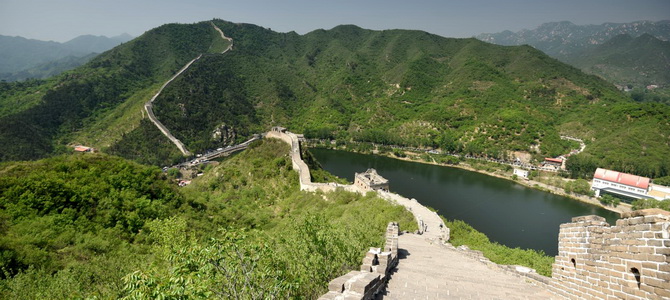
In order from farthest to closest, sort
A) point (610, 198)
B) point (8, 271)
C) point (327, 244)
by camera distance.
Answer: point (610, 198), point (8, 271), point (327, 244)

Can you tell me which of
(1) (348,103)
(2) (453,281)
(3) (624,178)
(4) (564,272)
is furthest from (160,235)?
(1) (348,103)

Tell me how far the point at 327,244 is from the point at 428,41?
562ft

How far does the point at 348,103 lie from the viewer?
118750mm

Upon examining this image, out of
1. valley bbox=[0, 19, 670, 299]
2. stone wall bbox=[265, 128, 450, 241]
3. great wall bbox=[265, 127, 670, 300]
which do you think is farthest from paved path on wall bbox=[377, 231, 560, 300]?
stone wall bbox=[265, 128, 450, 241]

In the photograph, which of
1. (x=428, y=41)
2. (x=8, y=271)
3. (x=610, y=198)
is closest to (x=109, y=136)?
(x=8, y=271)

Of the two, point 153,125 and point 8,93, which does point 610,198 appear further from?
point 8,93

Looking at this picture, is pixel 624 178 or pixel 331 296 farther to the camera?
pixel 624 178

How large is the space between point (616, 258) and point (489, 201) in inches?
2127

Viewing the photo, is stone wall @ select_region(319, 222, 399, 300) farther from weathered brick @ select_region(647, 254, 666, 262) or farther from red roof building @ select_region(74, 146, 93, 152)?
red roof building @ select_region(74, 146, 93, 152)

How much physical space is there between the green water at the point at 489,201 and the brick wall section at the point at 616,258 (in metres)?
37.4

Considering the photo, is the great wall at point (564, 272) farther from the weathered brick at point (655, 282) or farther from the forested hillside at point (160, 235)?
the forested hillside at point (160, 235)

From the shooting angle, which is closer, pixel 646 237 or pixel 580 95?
pixel 646 237

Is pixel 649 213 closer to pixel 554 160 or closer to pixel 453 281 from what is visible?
pixel 453 281

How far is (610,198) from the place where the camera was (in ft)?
171
